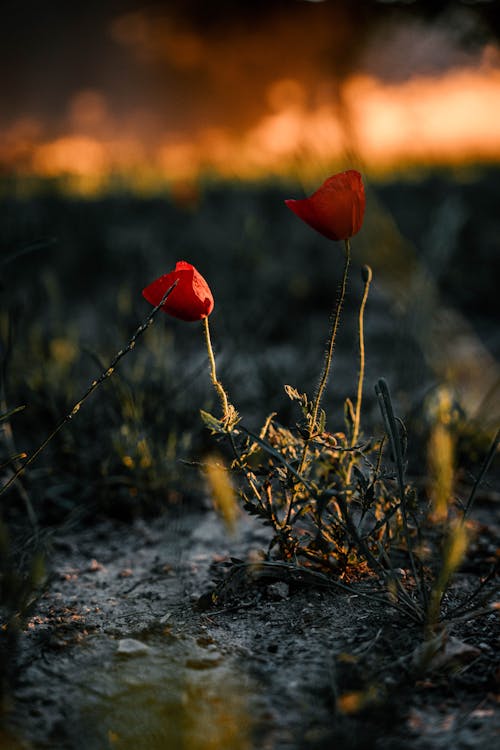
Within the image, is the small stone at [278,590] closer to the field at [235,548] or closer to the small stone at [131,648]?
the field at [235,548]

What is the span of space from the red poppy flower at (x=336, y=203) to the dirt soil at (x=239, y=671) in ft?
2.00

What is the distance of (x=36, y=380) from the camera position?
199 cm

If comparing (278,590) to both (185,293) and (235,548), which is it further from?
(185,293)

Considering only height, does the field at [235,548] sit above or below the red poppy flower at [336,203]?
below

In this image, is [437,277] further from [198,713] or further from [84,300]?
[198,713]

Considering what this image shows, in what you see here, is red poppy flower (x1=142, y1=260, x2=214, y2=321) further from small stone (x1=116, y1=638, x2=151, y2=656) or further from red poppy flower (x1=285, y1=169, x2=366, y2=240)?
small stone (x1=116, y1=638, x2=151, y2=656)

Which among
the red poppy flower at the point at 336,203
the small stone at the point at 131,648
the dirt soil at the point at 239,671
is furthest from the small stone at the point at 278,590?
the red poppy flower at the point at 336,203

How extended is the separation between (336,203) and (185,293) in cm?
27

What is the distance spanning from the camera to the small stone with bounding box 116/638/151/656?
3.56 ft

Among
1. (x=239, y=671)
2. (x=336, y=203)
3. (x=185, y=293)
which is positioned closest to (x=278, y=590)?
(x=239, y=671)

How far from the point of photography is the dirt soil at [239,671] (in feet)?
2.98

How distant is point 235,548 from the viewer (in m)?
1.53

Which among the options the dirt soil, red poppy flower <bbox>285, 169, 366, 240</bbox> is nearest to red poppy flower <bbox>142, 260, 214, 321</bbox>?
red poppy flower <bbox>285, 169, 366, 240</bbox>

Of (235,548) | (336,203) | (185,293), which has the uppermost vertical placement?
(336,203)
